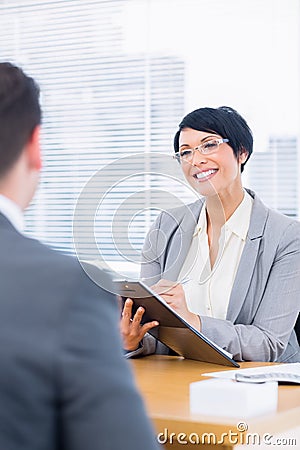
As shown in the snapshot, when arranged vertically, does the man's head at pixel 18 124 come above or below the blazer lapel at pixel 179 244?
above

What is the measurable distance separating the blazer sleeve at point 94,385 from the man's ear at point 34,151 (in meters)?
0.18

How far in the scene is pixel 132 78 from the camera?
400 cm

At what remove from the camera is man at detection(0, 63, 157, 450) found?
0.75 m

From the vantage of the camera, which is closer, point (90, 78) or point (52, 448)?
point (52, 448)

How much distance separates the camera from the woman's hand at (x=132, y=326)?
6.48 ft

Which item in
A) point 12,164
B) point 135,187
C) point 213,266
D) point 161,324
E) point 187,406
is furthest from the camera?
point 135,187

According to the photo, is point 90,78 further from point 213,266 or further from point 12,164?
point 12,164

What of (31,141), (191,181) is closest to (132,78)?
(191,181)

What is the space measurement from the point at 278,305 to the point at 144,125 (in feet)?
6.31

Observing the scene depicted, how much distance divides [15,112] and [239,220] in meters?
1.58

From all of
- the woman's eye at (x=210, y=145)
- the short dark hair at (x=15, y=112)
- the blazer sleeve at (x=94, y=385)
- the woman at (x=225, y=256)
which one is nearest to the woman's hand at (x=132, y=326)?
the woman at (x=225, y=256)

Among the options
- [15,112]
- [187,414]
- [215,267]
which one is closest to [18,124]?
[15,112]

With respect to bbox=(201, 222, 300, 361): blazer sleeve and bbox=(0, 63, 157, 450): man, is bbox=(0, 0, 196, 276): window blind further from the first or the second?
bbox=(0, 63, 157, 450): man

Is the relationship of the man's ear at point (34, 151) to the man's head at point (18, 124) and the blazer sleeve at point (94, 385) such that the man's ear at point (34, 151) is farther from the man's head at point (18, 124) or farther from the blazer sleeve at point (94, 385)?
the blazer sleeve at point (94, 385)
